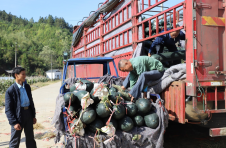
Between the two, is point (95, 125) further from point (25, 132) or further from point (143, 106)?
point (25, 132)

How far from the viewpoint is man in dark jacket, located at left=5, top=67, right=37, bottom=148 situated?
131 inches

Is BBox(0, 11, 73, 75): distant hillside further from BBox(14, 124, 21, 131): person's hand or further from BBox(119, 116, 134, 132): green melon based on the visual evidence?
BBox(119, 116, 134, 132): green melon

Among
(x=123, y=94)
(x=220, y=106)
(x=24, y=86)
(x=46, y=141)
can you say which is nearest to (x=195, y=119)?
(x=220, y=106)

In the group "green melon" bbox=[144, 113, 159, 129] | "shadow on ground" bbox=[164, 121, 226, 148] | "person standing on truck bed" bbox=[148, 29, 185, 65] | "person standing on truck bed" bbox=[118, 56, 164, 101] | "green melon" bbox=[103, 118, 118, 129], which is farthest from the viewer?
"person standing on truck bed" bbox=[148, 29, 185, 65]

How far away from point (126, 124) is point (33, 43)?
361 feet

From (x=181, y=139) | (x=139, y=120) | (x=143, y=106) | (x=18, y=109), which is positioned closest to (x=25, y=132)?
(x=18, y=109)

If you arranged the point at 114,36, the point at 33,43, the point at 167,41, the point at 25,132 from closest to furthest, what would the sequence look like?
1. the point at 25,132
2. the point at 167,41
3. the point at 114,36
4. the point at 33,43

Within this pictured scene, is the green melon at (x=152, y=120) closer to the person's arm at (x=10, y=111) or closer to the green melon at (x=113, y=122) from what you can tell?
the green melon at (x=113, y=122)

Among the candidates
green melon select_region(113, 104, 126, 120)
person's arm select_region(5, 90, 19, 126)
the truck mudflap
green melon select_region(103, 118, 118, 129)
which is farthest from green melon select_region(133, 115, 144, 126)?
person's arm select_region(5, 90, 19, 126)

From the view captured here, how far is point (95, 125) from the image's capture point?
9.77 feet

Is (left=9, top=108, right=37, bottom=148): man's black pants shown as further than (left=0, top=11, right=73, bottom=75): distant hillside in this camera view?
No

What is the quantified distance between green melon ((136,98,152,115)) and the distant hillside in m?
47.8

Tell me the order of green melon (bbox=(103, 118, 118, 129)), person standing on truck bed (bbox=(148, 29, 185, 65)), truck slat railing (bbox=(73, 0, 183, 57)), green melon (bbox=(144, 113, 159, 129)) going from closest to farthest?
green melon (bbox=(103, 118, 118, 129)) → green melon (bbox=(144, 113, 159, 129)) → person standing on truck bed (bbox=(148, 29, 185, 65)) → truck slat railing (bbox=(73, 0, 183, 57))

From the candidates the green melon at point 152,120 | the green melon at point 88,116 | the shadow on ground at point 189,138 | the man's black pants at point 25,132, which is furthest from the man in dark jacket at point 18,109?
the shadow on ground at point 189,138
